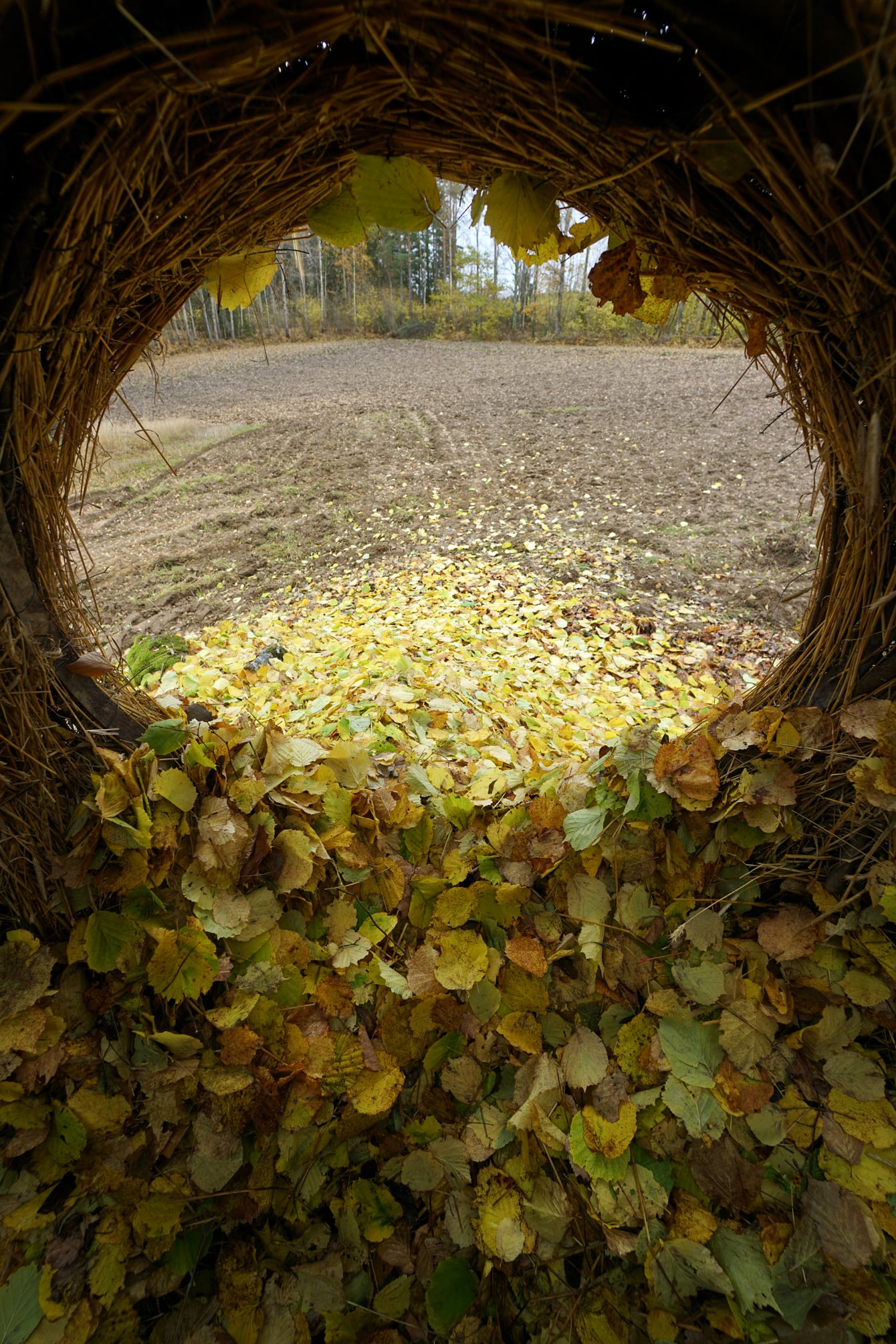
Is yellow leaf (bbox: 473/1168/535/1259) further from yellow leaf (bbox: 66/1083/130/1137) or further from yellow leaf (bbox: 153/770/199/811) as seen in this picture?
yellow leaf (bbox: 153/770/199/811)

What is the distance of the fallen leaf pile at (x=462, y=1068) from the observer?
1195 millimetres

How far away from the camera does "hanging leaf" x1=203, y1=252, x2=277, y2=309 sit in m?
1.32

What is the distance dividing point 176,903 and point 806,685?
1598 mm

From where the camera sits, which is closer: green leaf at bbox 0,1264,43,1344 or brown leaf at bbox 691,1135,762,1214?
green leaf at bbox 0,1264,43,1344

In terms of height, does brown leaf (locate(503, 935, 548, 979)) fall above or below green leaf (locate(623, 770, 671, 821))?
below

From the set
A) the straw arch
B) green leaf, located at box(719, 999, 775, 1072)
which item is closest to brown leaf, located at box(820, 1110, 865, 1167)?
green leaf, located at box(719, 999, 775, 1072)

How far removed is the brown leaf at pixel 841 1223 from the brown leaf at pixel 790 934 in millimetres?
418

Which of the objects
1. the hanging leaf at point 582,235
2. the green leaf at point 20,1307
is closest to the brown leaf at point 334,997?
the green leaf at point 20,1307

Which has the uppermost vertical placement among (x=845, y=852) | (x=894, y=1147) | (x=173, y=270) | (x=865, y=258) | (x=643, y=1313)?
(x=173, y=270)

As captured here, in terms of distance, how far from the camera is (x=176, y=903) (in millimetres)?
1439

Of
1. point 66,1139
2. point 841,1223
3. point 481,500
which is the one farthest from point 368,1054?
point 481,500

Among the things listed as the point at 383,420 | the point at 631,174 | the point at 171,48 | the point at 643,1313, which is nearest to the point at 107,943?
the point at 643,1313

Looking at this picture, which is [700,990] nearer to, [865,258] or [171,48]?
[865,258]

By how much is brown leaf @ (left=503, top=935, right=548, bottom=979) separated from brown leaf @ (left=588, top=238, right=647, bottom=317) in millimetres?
1467
